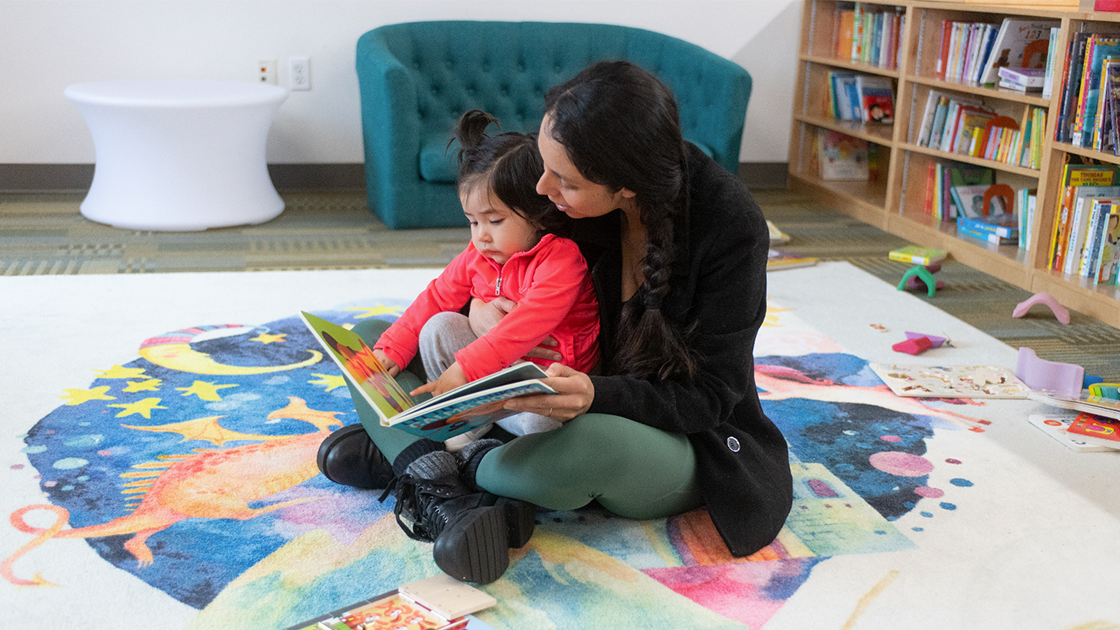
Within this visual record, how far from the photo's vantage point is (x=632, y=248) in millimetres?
1374

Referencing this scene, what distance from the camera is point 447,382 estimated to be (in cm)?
139

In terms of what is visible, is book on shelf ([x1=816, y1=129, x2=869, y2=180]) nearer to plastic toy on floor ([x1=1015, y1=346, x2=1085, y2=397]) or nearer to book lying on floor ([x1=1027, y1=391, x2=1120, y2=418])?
plastic toy on floor ([x1=1015, y1=346, x2=1085, y2=397])

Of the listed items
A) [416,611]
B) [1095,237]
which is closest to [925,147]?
[1095,237]

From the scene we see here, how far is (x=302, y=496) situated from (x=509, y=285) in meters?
0.48

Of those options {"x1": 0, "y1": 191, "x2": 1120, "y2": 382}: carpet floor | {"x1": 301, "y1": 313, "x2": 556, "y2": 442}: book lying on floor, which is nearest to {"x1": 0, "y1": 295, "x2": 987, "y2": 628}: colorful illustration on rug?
{"x1": 301, "y1": 313, "x2": 556, "y2": 442}: book lying on floor

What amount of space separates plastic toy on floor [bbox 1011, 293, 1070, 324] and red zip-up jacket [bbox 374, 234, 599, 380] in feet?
5.47

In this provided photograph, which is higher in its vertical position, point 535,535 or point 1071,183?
point 1071,183

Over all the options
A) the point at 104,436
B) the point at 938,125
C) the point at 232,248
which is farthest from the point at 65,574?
the point at 938,125

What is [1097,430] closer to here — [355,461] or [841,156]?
[355,461]

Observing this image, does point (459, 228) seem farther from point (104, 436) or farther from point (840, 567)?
point (840, 567)

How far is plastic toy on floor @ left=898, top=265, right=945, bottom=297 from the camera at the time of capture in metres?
2.82

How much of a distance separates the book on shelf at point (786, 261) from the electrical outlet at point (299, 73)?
206 cm

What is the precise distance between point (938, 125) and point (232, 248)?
2534mm

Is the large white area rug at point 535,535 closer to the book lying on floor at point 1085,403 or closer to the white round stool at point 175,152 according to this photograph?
the book lying on floor at point 1085,403
